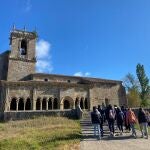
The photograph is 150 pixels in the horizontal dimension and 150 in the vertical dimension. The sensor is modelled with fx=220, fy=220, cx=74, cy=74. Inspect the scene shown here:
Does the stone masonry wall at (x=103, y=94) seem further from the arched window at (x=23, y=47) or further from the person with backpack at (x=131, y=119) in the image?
the person with backpack at (x=131, y=119)

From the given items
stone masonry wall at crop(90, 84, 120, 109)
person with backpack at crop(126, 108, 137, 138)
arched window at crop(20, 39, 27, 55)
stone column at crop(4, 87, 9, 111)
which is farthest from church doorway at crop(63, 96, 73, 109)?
person with backpack at crop(126, 108, 137, 138)

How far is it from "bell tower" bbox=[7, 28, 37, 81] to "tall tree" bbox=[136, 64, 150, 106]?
27.4m

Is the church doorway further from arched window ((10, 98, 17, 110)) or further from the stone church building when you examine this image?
arched window ((10, 98, 17, 110))

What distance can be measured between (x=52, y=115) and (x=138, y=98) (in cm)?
3570

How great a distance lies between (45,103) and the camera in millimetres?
36531

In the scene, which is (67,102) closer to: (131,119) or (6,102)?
(6,102)

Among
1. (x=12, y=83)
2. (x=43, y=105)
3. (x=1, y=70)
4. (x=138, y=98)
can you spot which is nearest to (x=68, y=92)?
(x=43, y=105)

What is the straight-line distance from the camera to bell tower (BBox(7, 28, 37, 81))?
126ft

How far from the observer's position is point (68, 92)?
124ft

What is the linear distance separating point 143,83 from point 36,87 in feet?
95.3

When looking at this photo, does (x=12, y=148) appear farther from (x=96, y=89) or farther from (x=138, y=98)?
(x=138, y=98)

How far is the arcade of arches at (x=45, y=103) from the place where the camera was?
1351 inches

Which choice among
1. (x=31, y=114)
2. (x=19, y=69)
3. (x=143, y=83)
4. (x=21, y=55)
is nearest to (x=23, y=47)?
(x=21, y=55)

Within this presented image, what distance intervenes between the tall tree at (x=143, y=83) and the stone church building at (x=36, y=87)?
953 cm
